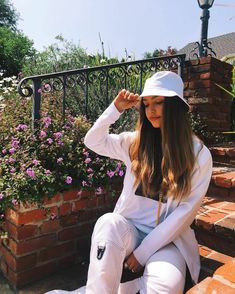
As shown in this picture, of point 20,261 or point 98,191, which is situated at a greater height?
point 98,191

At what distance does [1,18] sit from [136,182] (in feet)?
85.0

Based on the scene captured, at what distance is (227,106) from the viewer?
12.3 feet

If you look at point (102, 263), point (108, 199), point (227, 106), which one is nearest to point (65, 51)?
point (227, 106)

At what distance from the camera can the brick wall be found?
3.48m

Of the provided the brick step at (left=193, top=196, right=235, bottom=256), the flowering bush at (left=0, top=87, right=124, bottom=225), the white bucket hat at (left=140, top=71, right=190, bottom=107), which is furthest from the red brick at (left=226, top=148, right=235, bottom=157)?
the white bucket hat at (left=140, top=71, right=190, bottom=107)

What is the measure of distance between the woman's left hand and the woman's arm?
589 mm

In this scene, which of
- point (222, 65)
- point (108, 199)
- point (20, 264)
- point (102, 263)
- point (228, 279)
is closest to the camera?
point (228, 279)

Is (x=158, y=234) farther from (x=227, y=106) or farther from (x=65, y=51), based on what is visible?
(x=65, y=51)

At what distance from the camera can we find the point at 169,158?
68.1 inches

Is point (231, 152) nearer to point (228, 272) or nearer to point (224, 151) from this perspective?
point (224, 151)

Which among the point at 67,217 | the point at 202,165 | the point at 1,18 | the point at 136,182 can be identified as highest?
the point at 1,18

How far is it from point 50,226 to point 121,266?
78 cm

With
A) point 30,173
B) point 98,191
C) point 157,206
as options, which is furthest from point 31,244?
point 157,206

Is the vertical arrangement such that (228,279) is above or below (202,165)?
below
